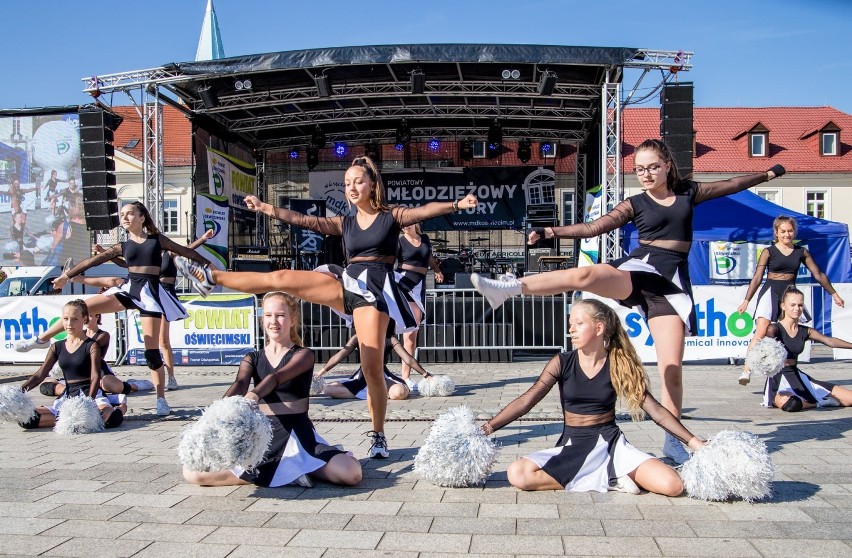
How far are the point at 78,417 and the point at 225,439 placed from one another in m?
2.81

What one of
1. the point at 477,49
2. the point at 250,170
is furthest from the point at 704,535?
the point at 250,170

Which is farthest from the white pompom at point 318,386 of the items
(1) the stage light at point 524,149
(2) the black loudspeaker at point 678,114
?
(1) the stage light at point 524,149

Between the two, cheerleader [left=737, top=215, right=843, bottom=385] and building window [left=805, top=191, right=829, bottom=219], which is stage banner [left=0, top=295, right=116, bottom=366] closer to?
cheerleader [left=737, top=215, right=843, bottom=385]

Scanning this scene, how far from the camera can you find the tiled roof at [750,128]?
36.8 meters

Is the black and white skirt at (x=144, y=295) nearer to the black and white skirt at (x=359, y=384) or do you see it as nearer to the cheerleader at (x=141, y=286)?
the cheerleader at (x=141, y=286)

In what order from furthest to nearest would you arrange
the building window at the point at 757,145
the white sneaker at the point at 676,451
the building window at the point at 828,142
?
the building window at the point at 828,142
the building window at the point at 757,145
the white sneaker at the point at 676,451

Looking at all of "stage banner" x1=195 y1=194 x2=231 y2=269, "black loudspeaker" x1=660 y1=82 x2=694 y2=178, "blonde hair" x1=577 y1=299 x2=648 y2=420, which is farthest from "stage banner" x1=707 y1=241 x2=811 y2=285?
"blonde hair" x1=577 y1=299 x2=648 y2=420

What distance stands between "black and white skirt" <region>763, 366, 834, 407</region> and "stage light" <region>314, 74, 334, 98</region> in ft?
34.5

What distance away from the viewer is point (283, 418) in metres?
4.03

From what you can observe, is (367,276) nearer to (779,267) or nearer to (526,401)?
(526,401)

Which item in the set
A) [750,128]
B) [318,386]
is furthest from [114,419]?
[750,128]

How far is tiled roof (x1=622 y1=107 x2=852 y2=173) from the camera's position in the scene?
121 ft

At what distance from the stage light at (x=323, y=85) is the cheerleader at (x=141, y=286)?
8.44 m

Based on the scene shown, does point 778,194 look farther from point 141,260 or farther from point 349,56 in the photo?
point 141,260
